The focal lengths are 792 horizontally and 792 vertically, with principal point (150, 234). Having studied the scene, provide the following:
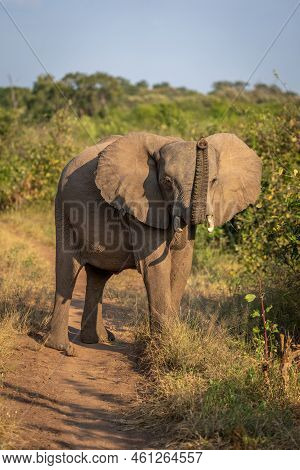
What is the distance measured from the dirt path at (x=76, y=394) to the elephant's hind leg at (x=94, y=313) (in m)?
0.11

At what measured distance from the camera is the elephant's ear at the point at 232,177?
7348 mm

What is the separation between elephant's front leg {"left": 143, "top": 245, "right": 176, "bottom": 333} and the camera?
7.26 m

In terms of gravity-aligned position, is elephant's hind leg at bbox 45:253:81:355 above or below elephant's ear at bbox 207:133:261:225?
below

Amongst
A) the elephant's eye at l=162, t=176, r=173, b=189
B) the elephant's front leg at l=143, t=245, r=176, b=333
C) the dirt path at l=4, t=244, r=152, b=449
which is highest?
the elephant's eye at l=162, t=176, r=173, b=189

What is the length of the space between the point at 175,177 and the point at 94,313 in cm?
204

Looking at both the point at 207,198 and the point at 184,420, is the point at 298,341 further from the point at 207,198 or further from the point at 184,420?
the point at 184,420

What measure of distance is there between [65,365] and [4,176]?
921cm

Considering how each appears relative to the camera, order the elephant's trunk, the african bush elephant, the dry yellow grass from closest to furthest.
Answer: the elephant's trunk
the dry yellow grass
the african bush elephant

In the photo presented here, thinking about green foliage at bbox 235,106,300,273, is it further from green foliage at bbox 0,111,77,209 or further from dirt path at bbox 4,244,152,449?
green foliage at bbox 0,111,77,209

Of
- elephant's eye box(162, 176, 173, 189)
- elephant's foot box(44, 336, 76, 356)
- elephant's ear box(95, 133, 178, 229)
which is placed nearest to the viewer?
elephant's eye box(162, 176, 173, 189)

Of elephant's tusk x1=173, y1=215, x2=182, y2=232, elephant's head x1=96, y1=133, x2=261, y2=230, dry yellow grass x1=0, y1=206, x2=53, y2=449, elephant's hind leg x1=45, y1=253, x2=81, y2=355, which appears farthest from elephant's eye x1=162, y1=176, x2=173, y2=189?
dry yellow grass x1=0, y1=206, x2=53, y2=449

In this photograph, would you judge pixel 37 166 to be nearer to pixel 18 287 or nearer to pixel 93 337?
pixel 18 287

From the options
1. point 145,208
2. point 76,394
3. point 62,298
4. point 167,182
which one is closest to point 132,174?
point 145,208

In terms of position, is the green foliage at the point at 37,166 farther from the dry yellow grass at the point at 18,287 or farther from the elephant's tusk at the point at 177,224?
the elephant's tusk at the point at 177,224
